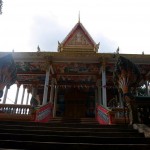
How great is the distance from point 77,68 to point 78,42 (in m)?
5.10

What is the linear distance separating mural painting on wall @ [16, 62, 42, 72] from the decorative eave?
410cm

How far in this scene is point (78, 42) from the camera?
18359 millimetres

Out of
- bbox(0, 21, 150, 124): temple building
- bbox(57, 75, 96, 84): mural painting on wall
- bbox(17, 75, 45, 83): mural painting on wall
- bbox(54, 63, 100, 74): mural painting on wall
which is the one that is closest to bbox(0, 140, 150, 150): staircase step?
bbox(0, 21, 150, 124): temple building

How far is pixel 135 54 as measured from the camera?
1270cm

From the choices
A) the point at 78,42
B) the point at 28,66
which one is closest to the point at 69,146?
the point at 28,66

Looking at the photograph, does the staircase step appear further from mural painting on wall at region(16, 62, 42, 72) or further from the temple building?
mural painting on wall at region(16, 62, 42, 72)

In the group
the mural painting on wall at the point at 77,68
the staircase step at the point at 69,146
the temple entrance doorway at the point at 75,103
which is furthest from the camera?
the temple entrance doorway at the point at 75,103

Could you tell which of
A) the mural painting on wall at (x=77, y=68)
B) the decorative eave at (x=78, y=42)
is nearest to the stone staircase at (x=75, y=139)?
the mural painting on wall at (x=77, y=68)

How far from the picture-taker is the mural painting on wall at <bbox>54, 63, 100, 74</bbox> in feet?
44.7

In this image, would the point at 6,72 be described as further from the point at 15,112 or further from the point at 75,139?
the point at 15,112

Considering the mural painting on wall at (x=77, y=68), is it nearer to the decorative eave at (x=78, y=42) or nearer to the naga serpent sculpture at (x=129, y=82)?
the decorative eave at (x=78, y=42)

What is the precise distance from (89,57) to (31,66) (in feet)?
15.9

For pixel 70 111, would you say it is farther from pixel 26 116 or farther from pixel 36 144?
pixel 36 144

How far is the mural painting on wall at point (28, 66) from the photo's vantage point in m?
13.3
